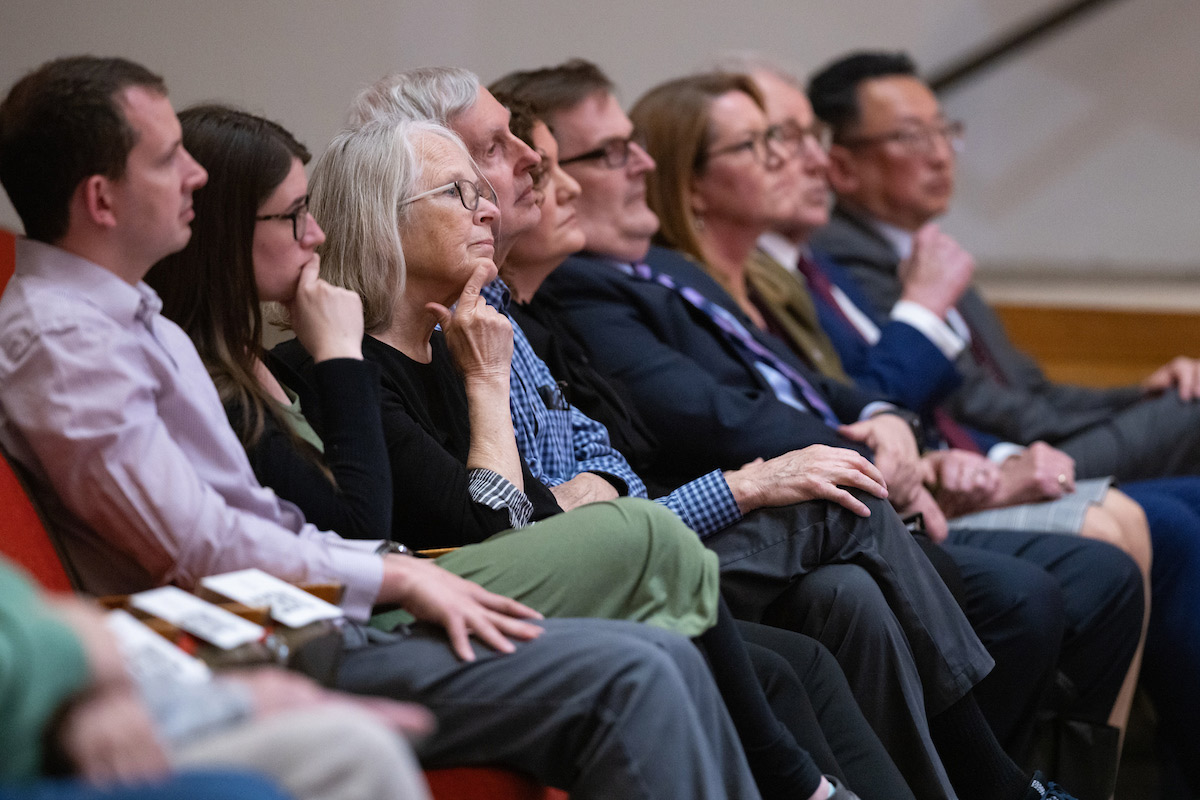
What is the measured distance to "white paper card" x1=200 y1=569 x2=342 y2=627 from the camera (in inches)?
51.6

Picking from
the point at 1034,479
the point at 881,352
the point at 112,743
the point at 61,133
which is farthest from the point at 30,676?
the point at 881,352

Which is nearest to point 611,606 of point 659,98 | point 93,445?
point 93,445

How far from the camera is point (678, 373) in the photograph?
241 centimetres

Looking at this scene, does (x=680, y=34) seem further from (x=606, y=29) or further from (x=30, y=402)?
(x=30, y=402)

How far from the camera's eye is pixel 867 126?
3703mm

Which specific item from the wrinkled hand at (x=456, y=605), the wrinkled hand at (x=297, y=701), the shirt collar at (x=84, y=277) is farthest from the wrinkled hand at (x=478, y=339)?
the wrinkled hand at (x=297, y=701)

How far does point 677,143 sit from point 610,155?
1.49 feet

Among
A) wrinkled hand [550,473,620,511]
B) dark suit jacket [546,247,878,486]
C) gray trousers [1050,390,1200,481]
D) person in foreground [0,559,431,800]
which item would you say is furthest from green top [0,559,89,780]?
gray trousers [1050,390,1200,481]

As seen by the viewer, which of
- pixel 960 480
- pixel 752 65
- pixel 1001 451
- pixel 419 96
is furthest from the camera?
pixel 752 65

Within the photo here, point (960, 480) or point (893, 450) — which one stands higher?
point (893, 450)

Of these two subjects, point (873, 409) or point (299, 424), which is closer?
point (299, 424)

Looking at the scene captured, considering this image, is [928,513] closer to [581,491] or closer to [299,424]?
[581,491]

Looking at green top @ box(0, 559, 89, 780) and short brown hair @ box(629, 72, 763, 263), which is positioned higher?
green top @ box(0, 559, 89, 780)

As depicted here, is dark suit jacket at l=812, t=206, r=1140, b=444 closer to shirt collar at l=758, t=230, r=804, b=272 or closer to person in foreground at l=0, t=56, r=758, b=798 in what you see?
shirt collar at l=758, t=230, r=804, b=272
